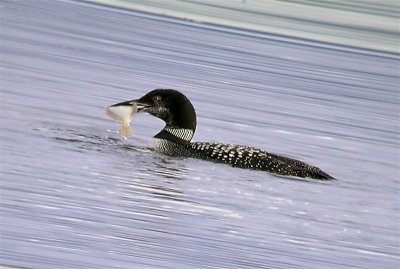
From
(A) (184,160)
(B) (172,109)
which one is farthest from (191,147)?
(B) (172,109)

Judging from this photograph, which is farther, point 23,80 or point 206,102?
point 206,102

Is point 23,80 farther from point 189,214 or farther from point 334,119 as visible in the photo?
point 189,214

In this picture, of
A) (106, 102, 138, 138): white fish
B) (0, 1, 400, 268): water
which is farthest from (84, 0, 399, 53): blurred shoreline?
(106, 102, 138, 138): white fish

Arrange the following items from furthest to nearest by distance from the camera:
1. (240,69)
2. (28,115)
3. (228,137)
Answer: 1. (240,69)
2. (228,137)
3. (28,115)

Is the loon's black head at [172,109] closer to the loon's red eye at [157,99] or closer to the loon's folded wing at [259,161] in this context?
the loon's red eye at [157,99]

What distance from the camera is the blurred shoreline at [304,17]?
17609 millimetres

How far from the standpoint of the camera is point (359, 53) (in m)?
16.7

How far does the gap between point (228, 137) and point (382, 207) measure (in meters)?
1.78

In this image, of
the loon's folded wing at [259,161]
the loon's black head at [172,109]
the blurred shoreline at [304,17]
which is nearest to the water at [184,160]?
the loon's folded wing at [259,161]

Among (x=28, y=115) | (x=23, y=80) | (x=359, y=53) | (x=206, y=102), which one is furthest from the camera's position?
(x=359, y=53)

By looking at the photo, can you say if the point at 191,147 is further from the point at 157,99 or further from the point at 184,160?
the point at 157,99

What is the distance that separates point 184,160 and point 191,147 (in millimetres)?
136

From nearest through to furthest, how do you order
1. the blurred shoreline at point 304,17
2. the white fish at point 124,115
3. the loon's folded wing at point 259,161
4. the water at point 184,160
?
1. the water at point 184,160
2. the loon's folded wing at point 259,161
3. the white fish at point 124,115
4. the blurred shoreline at point 304,17

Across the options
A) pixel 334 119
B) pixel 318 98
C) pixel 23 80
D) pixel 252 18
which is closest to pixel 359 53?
pixel 252 18
